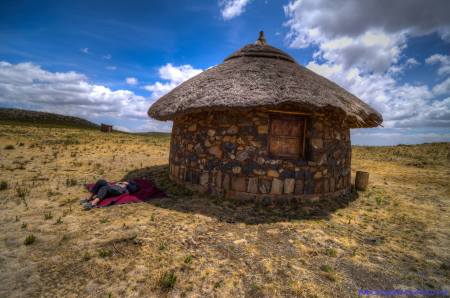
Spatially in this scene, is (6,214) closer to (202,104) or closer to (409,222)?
(202,104)

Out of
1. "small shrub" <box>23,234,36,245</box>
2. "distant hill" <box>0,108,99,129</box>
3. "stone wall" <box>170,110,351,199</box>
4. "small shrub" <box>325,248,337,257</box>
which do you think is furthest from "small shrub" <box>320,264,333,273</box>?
"distant hill" <box>0,108,99,129</box>

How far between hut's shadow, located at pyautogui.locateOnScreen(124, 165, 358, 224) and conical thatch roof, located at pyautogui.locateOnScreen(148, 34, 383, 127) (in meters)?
2.13

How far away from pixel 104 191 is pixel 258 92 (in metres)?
4.16

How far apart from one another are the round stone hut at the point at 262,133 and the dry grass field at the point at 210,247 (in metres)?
0.54

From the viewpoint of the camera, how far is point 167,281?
2.79m

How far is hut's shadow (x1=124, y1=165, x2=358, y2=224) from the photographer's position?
4.98 meters

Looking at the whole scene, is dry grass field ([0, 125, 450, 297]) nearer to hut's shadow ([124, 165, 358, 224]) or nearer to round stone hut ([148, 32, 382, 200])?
hut's shadow ([124, 165, 358, 224])

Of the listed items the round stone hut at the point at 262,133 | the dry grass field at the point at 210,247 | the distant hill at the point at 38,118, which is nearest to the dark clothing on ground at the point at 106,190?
the dry grass field at the point at 210,247

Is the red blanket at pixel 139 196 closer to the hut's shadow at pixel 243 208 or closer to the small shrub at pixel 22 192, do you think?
the hut's shadow at pixel 243 208

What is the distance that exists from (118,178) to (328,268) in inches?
271

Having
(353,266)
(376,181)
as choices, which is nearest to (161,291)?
(353,266)

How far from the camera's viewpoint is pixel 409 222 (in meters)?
5.30

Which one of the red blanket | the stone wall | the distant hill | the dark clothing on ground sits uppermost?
the distant hill

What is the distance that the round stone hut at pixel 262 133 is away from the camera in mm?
5543
